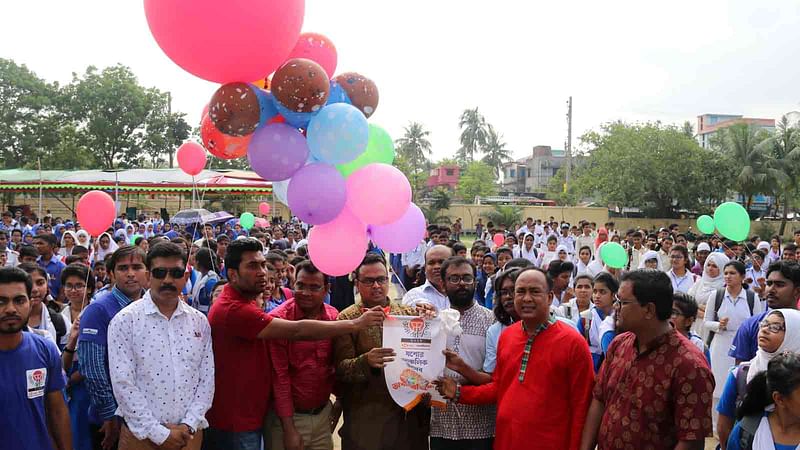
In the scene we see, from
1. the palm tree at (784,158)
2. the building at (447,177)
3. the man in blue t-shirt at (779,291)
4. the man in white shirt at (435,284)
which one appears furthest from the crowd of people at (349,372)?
the building at (447,177)

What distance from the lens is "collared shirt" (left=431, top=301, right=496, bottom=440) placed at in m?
3.54

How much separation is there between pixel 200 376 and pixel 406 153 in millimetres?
58489

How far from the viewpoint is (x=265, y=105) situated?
11.9 ft

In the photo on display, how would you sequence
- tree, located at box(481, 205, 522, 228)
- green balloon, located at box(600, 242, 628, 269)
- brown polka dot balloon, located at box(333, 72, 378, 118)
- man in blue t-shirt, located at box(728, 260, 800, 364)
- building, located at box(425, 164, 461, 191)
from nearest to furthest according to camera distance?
1. brown polka dot balloon, located at box(333, 72, 378, 118)
2. man in blue t-shirt, located at box(728, 260, 800, 364)
3. green balloon, located at box(600, 242, 628, 269)
4. tree, located at box(481, 205, 522, 228)
5. building, located at box(425, 164, 461, 191)

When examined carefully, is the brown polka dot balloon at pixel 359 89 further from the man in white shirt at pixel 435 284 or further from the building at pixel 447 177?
the building at pixel 447 177

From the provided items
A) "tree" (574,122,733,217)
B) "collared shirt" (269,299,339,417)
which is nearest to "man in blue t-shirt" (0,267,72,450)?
"collared shirt" (269,299,339,417)

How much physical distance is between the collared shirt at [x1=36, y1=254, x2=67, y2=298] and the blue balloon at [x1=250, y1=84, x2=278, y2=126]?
15.4ft

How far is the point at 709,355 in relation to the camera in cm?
607

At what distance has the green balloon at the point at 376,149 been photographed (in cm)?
421

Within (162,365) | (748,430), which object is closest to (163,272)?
(162,365)

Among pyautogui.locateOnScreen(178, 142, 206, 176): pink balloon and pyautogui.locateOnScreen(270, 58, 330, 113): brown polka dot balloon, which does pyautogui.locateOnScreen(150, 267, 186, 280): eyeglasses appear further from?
pyautogui.locateOnScreen(178, 142, 206, 176): pink balloon

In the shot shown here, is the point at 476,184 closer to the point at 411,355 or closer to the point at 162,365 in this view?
the point at 411,355

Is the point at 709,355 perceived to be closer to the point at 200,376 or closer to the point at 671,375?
the point at 671,375

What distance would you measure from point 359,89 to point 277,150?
778mm
